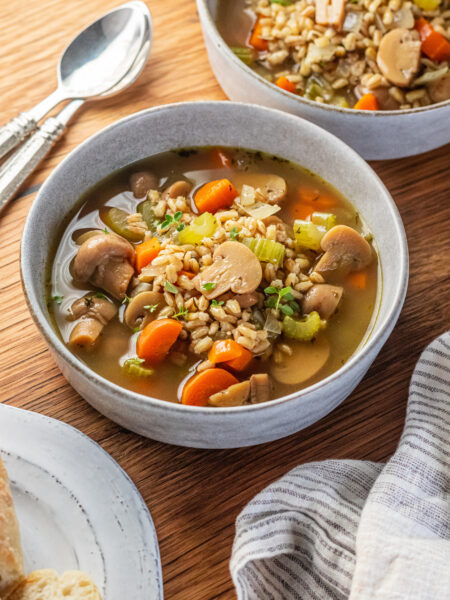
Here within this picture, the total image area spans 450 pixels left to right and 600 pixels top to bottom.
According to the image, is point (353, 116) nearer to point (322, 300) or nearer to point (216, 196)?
point (216, 196)

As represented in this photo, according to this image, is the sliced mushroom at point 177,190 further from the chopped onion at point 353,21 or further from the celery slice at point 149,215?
the chopped onion at point 353,21

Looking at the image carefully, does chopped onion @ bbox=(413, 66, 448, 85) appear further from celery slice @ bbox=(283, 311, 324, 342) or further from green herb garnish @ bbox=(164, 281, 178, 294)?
green herb garnish @ bbox=(164, 281, 178, 294)

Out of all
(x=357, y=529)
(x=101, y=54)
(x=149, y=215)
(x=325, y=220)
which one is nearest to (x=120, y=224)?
(x=149, y=215)

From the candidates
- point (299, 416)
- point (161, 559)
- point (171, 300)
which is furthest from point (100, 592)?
point (171, 300)

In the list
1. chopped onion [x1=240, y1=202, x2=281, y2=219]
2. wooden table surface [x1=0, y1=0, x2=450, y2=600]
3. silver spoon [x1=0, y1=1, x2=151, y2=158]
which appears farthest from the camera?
silver spoon [x1=0, y1=1, x2=151, y2=158]

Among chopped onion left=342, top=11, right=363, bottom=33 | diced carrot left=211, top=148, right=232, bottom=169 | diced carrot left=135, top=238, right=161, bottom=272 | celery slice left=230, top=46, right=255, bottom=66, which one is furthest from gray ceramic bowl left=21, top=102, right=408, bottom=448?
chopped onion left=342, top=11, right=363, bottom=33
